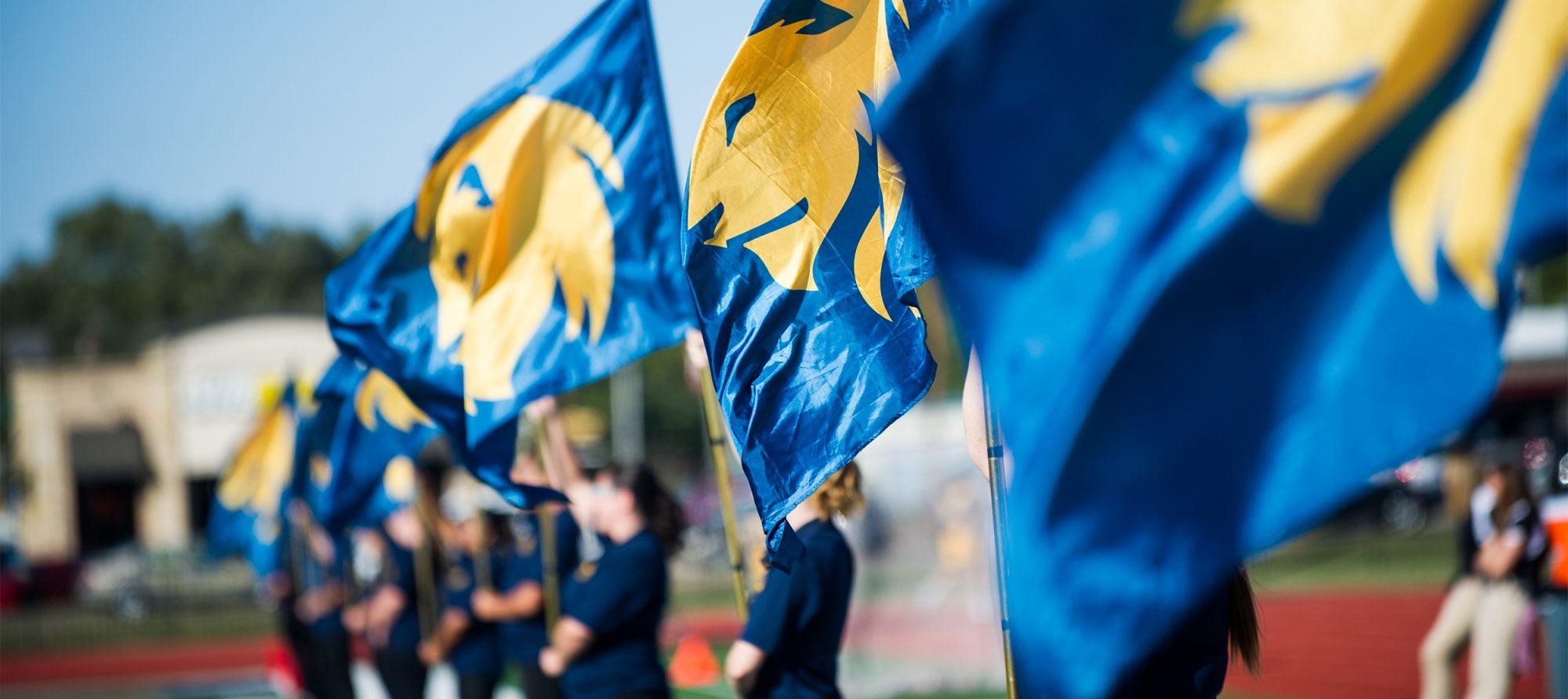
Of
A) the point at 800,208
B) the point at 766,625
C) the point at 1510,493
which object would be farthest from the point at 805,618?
the point at 1510,493

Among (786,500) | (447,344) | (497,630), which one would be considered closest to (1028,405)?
(786,500)

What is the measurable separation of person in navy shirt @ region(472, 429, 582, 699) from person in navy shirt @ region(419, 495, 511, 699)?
0.91 feet

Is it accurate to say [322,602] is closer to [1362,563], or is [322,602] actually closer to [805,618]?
[805,618]

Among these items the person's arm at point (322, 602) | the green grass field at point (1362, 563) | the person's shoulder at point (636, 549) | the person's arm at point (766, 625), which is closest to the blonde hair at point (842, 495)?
the person's arm at point (766, 625)

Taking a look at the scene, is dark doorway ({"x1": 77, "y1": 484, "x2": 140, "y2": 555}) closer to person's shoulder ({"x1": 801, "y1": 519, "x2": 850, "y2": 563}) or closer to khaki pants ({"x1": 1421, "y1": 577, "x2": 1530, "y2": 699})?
khaki pants ({"x1": 1421, "y1": 577, "x2": 1530, "y2": 699})

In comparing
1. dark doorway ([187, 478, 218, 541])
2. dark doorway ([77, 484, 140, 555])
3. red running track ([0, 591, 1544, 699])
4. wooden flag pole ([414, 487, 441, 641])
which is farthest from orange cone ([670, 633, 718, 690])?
dark doorway ([77, 484, 140, 555])

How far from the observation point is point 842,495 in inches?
207

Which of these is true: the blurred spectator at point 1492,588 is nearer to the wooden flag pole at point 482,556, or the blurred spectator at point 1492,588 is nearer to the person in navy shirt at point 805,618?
the person in navy shirt at point 805,618

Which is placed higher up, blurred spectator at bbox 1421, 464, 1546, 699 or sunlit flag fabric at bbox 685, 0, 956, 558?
sunlit flag fabric at bbox 685, 0, 956, 558

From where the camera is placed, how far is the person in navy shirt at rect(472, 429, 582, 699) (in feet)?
25.0

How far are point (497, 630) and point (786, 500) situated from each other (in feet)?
15.6

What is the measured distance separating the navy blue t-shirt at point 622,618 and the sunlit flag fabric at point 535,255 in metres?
0.43

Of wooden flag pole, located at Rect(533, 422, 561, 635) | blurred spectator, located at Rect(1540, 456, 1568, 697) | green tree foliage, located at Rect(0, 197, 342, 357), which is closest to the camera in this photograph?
wooden flag pole, located at Rect(533, 422, 561, 635)

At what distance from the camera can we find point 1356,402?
8.38 feet
